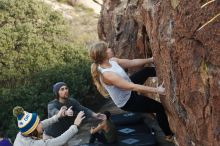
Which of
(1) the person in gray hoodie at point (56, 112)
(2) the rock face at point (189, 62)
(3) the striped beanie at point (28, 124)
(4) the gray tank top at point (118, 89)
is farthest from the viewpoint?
(1) the person in gray hoodie at point (56, 112)

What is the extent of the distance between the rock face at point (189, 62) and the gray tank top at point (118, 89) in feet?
1.46

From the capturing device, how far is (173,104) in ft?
17.0

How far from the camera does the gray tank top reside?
5.72 m

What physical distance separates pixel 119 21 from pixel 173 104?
16.2ft

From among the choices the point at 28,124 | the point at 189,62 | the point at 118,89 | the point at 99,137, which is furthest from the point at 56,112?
the point at 189,62

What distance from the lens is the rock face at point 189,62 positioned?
13.9 feet

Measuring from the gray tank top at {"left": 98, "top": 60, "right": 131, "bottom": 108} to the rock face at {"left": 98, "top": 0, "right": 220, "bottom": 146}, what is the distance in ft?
1.46

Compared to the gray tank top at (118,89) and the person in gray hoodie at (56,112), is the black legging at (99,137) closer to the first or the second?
the person in gray hoodie at (56,112)

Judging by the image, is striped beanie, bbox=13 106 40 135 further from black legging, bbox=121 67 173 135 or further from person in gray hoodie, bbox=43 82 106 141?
person in gray hoodie, bbox=43 82 106 141

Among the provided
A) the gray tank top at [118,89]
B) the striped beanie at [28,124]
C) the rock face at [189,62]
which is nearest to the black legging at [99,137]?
the gray tank top at [118,89]

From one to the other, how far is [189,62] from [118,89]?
151 cm

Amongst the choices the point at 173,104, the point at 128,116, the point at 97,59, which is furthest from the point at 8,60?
the point at 173,104

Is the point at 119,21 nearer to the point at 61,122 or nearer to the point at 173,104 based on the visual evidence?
the point at 61,122

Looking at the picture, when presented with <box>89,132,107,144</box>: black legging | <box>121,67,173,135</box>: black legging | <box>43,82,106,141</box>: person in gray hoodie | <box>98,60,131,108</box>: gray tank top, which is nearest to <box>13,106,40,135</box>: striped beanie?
<box>98,60,131,108</box>: gray tank top
